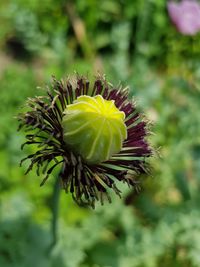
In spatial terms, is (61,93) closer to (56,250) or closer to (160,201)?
(56,250)

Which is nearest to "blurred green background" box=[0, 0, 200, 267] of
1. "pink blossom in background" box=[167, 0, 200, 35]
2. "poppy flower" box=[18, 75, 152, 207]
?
"pink blossom in background" box=[167, 0, 200, 35]

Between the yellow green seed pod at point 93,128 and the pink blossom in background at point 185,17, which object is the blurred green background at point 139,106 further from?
the yellow green seed pod at point 93,128

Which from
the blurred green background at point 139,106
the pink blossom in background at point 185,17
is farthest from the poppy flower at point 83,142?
the pink blossom in background at point 185,17

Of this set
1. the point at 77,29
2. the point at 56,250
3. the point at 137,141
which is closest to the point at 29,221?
the point at 56,250

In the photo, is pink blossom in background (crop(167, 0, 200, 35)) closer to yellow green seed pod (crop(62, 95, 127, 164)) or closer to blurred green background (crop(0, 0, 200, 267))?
blurred green background (crop(0, 0, 200, 267))

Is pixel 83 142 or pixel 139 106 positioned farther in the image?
pixel 139 106

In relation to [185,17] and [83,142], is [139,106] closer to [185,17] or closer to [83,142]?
[185,17]

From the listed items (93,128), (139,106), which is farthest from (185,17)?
(93,128)

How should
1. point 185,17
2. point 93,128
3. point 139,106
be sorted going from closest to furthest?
point 93,128, point 139,106, point 185,17
